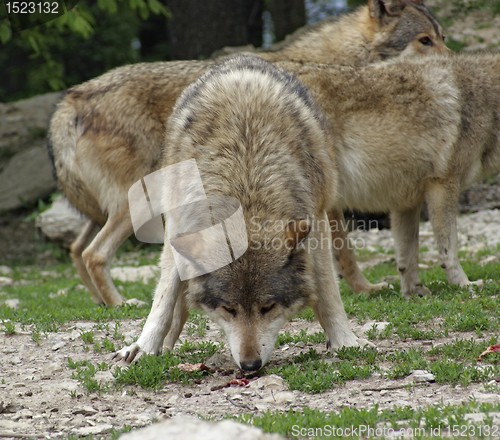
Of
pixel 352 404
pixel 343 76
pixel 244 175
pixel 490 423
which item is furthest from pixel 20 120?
pixel 490 423

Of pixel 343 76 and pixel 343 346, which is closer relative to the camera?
pixel 343 346

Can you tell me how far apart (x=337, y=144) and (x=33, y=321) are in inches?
128

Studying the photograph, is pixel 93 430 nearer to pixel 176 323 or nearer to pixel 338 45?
pixel 176 323

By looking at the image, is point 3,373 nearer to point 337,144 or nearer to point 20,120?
point 337,144

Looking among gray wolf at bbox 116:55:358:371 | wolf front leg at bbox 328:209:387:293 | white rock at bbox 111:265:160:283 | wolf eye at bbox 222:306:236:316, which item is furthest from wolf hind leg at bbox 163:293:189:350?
white rock at bbox 111:265:160:283

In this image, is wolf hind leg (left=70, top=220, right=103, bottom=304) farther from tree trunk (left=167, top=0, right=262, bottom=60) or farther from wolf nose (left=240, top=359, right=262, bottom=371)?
tree trunk (left=167, top=0, right=262, bottom=60)

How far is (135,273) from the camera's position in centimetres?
871

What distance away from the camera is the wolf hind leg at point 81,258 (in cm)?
674

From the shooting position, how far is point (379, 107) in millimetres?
5766

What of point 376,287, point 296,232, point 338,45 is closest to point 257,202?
point 296,232

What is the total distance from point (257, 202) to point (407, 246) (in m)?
2.97

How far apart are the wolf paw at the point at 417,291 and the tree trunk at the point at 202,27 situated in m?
8.41

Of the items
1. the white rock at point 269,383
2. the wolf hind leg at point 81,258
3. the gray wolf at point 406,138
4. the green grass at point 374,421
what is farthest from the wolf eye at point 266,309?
the wolf hind leg at point 81,258

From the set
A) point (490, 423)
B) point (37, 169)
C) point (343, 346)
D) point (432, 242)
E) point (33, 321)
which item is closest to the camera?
point (490, 423)
